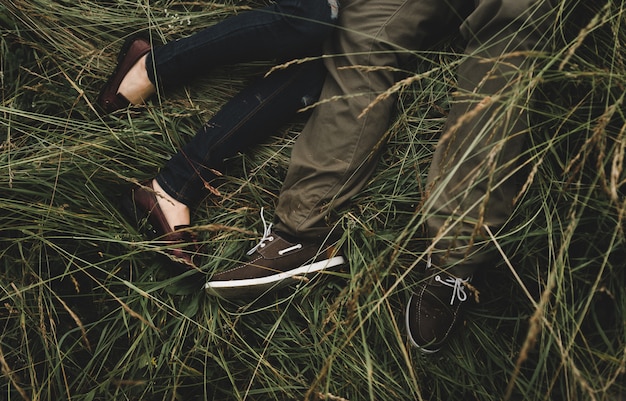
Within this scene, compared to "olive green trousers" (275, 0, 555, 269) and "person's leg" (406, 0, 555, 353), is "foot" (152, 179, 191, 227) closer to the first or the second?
"olive green trousers" (275, 0, 555, 269)

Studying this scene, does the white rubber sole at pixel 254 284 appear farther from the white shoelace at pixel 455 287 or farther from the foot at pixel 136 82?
the foot at pixel 136 82

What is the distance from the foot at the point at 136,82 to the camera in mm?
1576

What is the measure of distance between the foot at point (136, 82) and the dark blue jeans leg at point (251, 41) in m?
0.02

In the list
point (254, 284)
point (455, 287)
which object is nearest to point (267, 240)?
point (254, 284)

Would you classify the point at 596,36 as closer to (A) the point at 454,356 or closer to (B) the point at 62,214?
(A) the point at 454,356

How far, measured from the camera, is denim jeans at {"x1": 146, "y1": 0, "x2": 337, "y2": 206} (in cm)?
147

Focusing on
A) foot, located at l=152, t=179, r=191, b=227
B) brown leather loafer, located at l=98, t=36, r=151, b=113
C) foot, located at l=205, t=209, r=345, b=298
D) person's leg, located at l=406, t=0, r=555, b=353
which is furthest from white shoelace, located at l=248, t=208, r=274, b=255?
brown leather loafer, located at l=98, t=36, r=151, b=113

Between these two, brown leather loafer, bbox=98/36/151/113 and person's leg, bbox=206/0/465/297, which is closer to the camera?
person's leg, bbox=206/0/465/297

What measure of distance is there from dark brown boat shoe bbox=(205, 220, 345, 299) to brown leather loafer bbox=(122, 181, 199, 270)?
4.6 inches

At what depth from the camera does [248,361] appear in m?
1.49

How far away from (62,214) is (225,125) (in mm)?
541

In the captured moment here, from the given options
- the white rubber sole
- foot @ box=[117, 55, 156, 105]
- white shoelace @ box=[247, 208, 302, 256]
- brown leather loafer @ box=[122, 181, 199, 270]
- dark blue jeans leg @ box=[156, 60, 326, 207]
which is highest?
foot @ box=[117, 55, 156, 105]

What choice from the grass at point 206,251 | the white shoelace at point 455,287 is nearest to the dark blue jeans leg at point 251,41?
the grass at point 206,251

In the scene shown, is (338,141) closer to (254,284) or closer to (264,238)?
(264,238)
